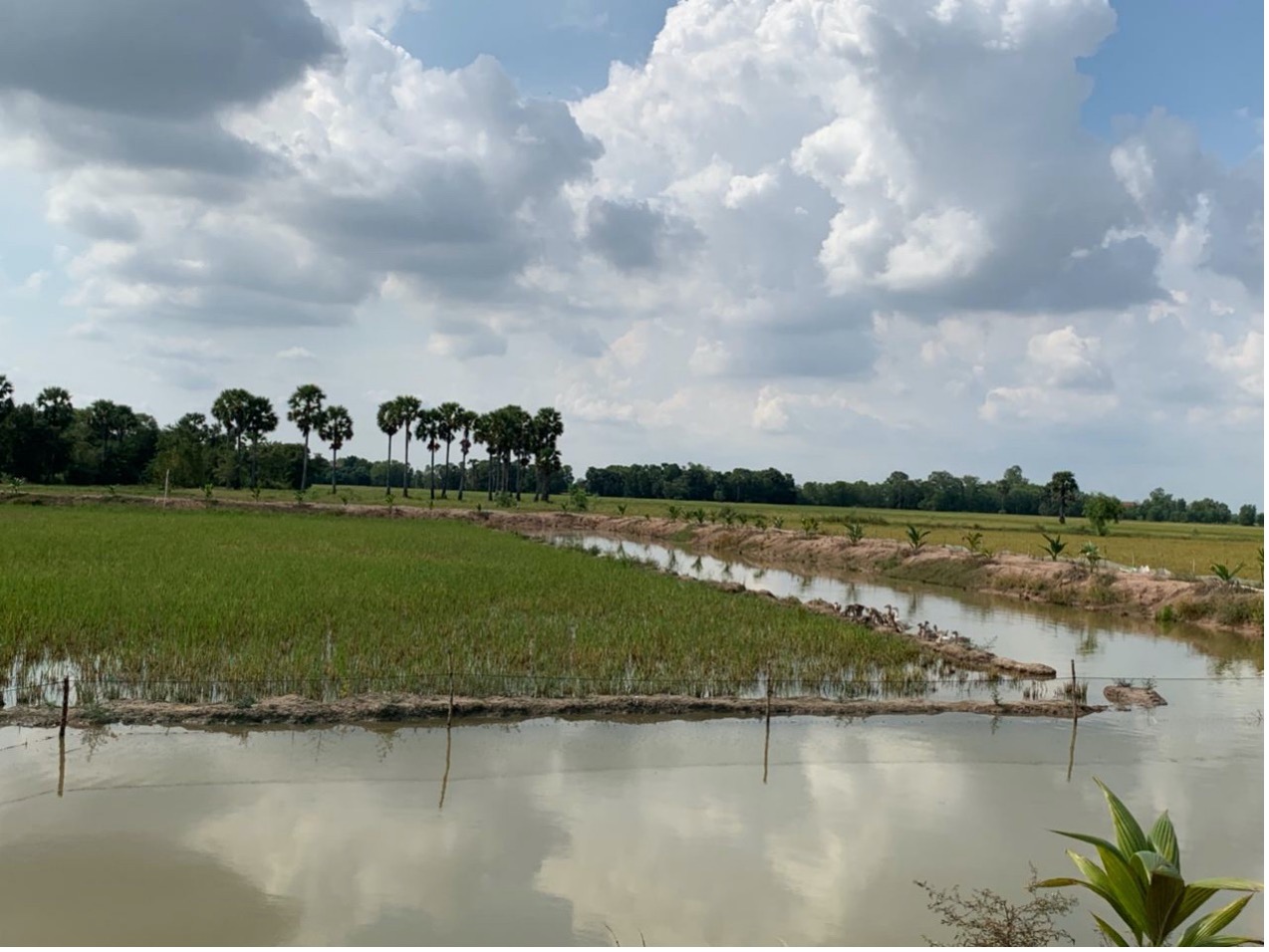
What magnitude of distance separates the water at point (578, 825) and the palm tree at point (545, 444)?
68525 millimetres

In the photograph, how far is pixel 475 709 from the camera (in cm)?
982

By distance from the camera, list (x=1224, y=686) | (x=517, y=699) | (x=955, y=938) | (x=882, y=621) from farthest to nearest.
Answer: (x=882, y=621), (x=1224, y=686), (x=517, y=699), (x=955, y=938)

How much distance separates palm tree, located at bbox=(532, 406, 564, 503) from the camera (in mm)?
78312

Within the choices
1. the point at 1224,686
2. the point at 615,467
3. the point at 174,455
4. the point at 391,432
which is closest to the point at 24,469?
the point at 174,455

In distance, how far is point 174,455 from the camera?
61.1m

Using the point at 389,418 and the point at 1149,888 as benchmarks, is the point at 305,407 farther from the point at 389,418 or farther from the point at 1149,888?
the point at 1149,888

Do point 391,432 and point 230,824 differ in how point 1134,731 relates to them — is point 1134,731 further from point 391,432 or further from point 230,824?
point 391,432

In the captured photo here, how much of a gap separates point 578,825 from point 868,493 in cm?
9645

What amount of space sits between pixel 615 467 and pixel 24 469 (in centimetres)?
5995

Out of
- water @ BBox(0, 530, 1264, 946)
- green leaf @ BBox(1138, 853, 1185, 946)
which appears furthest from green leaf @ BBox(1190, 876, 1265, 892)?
water @ BBox(0, 530, 1264, 946)

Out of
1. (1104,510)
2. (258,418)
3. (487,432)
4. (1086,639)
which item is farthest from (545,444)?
(1086,639)

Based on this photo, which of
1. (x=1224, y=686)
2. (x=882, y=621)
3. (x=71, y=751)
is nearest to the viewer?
(x=71, y=751)

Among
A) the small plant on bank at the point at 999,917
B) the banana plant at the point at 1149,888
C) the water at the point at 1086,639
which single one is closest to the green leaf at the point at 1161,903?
the banana plant at the point at 1149,888

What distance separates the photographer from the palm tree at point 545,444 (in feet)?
257
